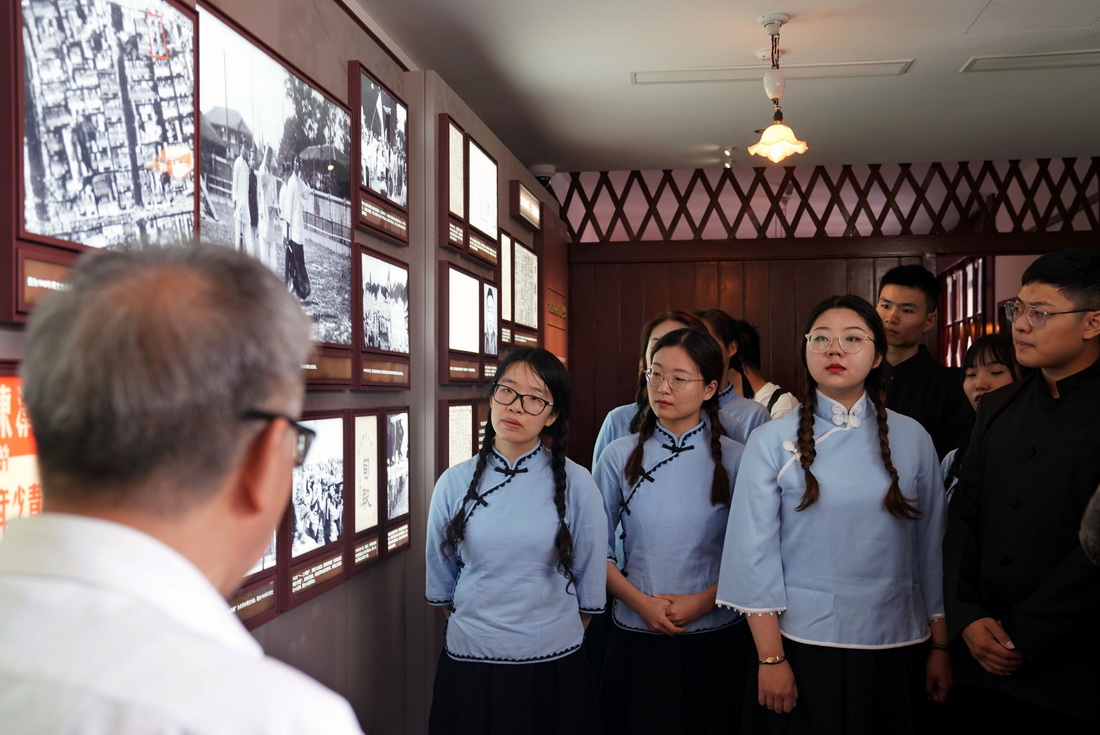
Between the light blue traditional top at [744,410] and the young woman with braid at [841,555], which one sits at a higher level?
the light blue traditional top at [744,410]

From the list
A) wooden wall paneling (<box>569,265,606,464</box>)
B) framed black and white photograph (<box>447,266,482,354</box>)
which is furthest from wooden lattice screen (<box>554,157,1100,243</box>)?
framed black and white photograph (<box>447,266,482,354</box>)

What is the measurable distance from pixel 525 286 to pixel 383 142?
1.86m

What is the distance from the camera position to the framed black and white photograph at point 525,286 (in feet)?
13.8

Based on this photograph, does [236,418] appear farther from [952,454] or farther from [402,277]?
[952,454]

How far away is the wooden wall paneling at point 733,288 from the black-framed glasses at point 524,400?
153 inches

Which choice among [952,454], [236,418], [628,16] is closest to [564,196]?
[628,16]

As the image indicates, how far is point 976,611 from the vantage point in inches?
78.5

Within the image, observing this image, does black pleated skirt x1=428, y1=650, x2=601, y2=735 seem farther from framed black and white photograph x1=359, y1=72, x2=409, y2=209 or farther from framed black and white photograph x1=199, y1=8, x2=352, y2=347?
framed black and white photograph x1=359, y1=72, x2=409, y2=209

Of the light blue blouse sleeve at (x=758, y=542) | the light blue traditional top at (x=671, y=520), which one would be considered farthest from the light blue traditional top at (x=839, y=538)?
the light blue traditional top at (x=671, y=520)

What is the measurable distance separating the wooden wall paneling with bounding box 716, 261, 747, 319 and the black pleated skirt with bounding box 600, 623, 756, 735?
3.73 m

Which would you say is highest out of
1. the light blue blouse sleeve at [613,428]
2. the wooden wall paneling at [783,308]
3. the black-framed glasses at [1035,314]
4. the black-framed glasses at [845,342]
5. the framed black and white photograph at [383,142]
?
the framed black and white photograph at [383,142]

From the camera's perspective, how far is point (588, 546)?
2.23 m

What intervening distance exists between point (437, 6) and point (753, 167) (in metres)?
3.07

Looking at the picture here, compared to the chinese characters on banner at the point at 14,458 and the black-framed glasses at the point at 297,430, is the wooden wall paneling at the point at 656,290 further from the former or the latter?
the black-framed glasses at the point at 297,430
